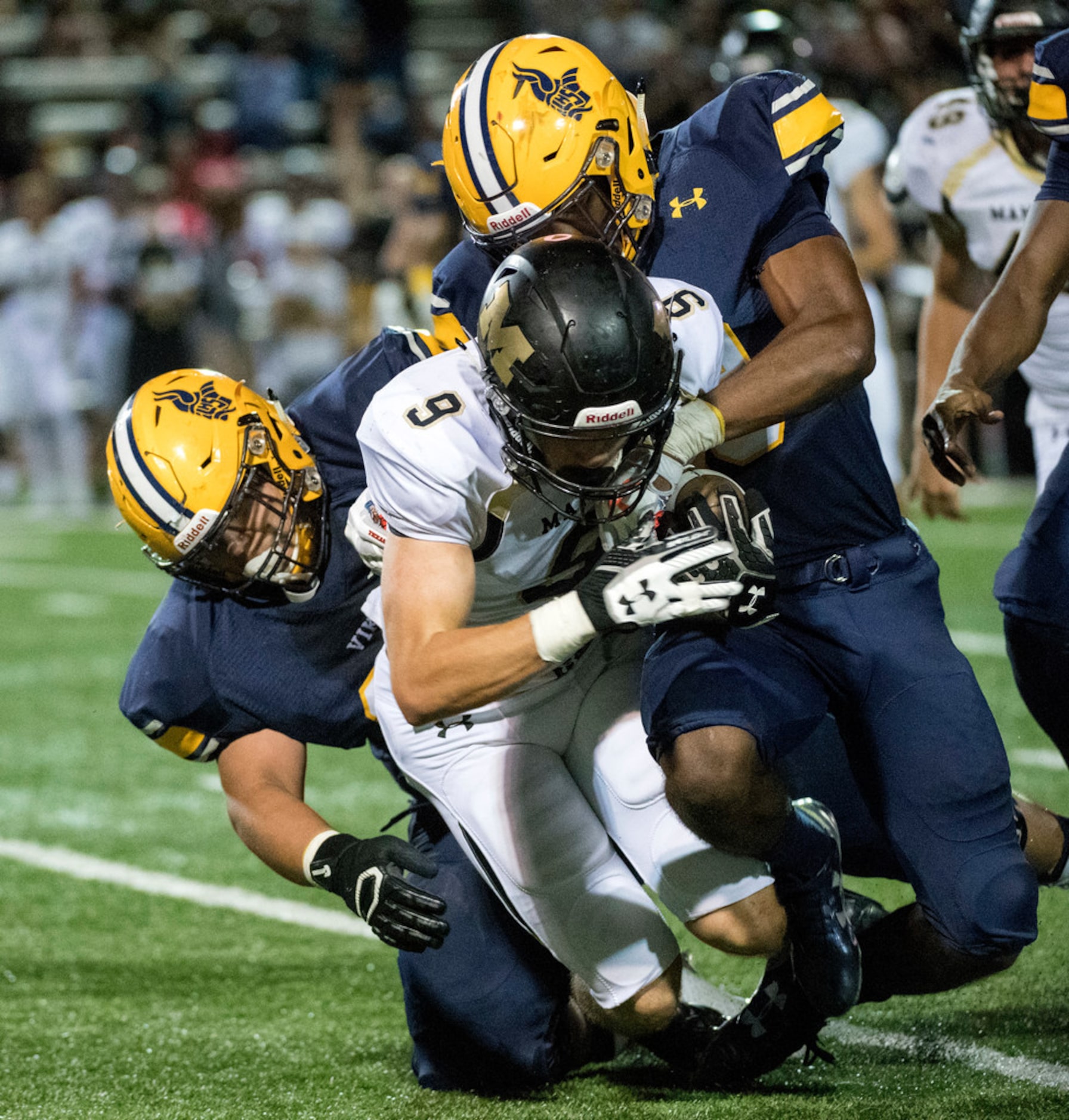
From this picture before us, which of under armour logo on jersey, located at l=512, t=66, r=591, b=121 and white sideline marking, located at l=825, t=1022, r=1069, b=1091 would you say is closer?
white sideline marking, located at l=825, t=1022, r=1069, b=1091

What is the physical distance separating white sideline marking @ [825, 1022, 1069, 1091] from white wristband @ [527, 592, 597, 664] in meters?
1.11

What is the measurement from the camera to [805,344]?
2709 millimetres

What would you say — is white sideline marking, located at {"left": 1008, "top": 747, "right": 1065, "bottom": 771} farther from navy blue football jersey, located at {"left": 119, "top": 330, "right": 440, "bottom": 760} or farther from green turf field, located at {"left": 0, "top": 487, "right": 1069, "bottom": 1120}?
navy blue football jersey, located at {"left": 119, "top": 330, "right": 440, "bottom": 760}

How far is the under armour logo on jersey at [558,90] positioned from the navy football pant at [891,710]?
0.88m

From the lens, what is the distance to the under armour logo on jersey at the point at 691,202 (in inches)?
115

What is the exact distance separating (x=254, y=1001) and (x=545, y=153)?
5.64 ft

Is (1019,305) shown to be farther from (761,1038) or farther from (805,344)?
(761,1038)

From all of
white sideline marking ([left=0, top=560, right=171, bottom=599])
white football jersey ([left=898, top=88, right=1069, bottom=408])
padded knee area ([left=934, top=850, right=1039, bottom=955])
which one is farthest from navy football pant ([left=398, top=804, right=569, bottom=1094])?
white sideline marking ([left=0, top=560, right=171, bottom=599])

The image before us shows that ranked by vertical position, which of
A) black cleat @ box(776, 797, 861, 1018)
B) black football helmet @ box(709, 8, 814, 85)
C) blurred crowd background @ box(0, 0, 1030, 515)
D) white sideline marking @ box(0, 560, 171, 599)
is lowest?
white sideline marking @ box(0, 560, 171, 599)

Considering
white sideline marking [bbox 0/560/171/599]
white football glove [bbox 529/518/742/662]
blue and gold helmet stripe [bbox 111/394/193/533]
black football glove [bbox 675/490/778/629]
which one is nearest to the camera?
white football glove [bbox 529/518/742/662]

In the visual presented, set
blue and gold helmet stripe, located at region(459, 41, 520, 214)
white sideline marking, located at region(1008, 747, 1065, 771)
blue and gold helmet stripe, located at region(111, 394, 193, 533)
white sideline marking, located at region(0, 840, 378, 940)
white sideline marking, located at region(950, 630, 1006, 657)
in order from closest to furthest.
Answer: blue and gold helmet stripe, located at region(459, 41, 520, 214)
blue and gold helmet stripe, located at region(111, 394, 193, 533)
white sideline marking, located at region(0, 840, 378, 940)
white sideline marking, located at region(1008, 747, 1065, 771)
white sideline marking, located at region(950, 630, 1006, 657)

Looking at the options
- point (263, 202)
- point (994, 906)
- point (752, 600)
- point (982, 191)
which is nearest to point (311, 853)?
point (752, 600)

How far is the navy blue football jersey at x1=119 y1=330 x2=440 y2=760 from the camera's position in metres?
3.09

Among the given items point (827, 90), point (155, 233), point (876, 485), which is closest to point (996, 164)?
point (876, 485)
